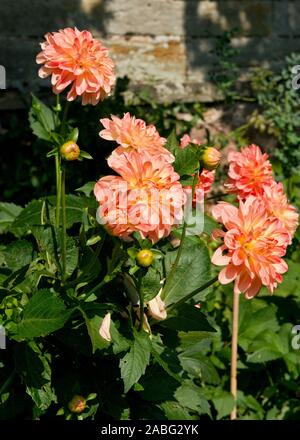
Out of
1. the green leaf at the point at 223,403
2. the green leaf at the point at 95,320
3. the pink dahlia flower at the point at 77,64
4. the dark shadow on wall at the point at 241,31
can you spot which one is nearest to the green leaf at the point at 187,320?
the green leaf at the point at 95,320

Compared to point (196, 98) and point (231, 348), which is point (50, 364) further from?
point (196, 98)

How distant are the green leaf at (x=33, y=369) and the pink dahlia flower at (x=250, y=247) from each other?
0.53m

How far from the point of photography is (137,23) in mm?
3896

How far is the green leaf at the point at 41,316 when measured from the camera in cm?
181

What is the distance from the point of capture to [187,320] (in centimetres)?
196

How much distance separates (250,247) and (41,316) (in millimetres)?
527

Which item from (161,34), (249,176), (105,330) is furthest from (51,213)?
(161,34)

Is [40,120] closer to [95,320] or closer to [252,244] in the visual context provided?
[95,320]

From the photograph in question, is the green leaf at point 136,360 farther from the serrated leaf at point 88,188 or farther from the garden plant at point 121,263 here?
the serrated leaf at point 88,188

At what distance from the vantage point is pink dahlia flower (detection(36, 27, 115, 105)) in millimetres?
1975

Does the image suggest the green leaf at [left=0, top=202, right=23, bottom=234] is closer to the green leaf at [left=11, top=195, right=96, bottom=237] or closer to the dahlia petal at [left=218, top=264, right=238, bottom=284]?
the green leaf at [left=11, top=195, right=96, bottom=237]

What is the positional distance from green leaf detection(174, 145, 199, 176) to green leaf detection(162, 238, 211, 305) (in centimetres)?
27

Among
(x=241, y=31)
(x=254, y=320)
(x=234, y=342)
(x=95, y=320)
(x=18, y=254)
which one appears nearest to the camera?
(x=95, y=320)

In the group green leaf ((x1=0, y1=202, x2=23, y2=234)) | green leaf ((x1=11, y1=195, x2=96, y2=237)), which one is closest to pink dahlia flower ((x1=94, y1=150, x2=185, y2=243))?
green leaf ((x1=11, y1=195, x2=96, y2=237))
